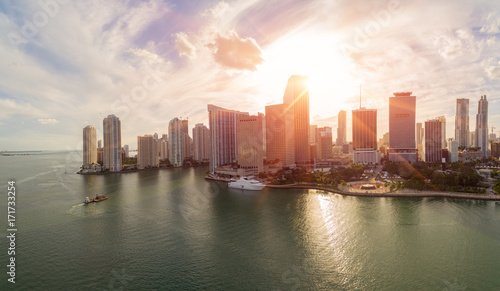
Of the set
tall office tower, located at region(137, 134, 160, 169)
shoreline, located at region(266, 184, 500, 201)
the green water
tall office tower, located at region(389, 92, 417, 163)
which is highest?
tall office tower, located at region(389, 92, 417, 163)

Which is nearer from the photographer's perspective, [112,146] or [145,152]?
[112,146]

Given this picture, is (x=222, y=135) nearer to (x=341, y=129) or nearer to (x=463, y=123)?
(x=463, y=123)

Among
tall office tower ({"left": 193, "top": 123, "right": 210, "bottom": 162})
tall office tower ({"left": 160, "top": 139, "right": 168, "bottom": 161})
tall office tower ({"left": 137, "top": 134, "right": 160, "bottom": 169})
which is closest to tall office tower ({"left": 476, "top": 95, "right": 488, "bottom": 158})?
tall office tower ({"left": 193, "top": 123, "right": 210, "bottom": 162})

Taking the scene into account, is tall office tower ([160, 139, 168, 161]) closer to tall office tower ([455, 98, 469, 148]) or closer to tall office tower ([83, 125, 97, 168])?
tall office tower ([83, 125, 97, 168])

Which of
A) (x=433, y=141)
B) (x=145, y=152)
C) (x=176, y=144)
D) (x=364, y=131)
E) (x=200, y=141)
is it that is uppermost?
(x=364, y=131)

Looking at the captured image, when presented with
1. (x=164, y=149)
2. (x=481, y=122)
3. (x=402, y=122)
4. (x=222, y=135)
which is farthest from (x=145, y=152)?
(x=481, y=122)

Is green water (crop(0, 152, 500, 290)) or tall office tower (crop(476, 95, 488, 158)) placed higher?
tall office tower (crop(476, 95, 488, 158))
